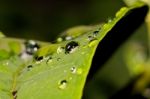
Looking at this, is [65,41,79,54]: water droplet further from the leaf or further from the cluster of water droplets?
the cluster of water droplets

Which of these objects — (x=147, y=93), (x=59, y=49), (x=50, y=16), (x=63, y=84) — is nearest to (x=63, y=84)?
(x=63, y=84)

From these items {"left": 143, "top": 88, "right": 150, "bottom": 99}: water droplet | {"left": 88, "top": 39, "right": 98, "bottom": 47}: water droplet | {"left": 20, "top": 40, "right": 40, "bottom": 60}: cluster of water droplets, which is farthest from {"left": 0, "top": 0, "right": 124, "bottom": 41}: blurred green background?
{"left": 88, "top": 39, "right": 98, "bottom": 47}: water droplet

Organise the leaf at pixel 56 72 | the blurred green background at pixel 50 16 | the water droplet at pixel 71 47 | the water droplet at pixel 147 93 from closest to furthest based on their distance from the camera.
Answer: the leaf at pixel 56 72 < the water droplet at pixel 71 47 < the water droplet at pixel 147 93 < the blurred green background at pixel 50 16

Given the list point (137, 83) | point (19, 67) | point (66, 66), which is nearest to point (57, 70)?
point (66, 66)

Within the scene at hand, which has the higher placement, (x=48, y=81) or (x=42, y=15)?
(x=42, y=15)

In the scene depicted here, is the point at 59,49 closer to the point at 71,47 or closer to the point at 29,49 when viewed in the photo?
the point at 71,47

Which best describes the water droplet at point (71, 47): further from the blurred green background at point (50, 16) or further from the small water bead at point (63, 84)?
the blurred green background at point (50, 16)

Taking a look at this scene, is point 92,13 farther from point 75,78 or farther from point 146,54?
point 75,78

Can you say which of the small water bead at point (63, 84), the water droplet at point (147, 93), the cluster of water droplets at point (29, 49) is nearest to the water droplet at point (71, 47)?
the small water bead at point (63, 84)
